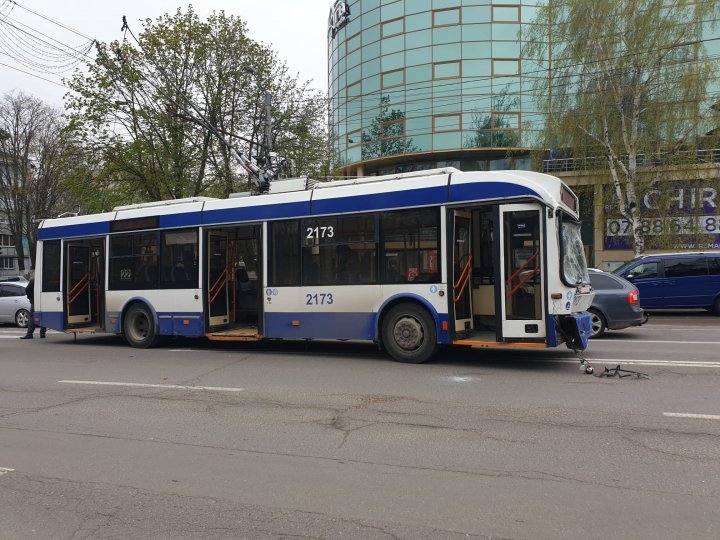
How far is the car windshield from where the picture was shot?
8.97m

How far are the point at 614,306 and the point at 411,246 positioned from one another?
229 inches

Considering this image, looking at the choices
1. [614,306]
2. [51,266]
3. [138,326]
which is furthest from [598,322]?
[51,266]

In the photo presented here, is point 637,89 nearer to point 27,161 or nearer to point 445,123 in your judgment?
point 445,123

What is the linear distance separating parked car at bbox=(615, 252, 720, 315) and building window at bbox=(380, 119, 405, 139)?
18.2m

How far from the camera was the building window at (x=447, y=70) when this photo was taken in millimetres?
32875

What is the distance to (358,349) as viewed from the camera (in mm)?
11883

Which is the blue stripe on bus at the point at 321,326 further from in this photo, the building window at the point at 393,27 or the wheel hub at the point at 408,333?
the building window at the point at 393,27

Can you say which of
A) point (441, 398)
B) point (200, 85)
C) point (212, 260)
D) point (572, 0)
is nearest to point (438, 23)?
point (572, 0)

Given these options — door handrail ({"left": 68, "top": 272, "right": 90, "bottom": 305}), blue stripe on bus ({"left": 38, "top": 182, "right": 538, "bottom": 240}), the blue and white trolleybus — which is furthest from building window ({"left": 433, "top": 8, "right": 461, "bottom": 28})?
door handrail ({"left": 68, "top": 272, "right": 90, "bottom": 305})

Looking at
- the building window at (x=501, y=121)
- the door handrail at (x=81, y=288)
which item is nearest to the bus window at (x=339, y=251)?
the door handrail at (x=81, y=288)

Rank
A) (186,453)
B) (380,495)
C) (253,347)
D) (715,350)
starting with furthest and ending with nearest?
1. (253,347)
2. (715,350)
3. (186,453)
4. (380,495)

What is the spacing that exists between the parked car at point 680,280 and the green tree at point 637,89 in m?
5.84

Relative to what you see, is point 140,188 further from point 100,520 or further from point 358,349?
point 100,520

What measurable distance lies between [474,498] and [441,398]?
316 cm
